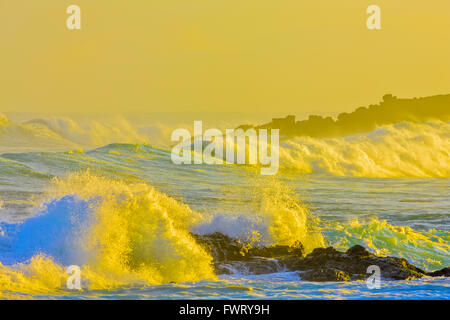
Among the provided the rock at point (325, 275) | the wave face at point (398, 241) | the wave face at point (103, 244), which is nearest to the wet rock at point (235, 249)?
the wave face at point (103, 244)

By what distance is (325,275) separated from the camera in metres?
12.8

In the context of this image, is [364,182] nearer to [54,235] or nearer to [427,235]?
[427,235]

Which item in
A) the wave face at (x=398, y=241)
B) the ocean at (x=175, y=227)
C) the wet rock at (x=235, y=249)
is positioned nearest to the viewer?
the ocean at (x=175, y=227)

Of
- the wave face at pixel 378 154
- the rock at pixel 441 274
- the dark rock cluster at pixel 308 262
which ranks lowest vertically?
the rock at pixel 441 274

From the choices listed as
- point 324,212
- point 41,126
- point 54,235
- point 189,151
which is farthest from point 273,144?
point 54,235

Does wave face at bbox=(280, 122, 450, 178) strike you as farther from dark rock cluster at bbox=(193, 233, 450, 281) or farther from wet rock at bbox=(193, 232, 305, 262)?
dark rock cluster at bbox=(193, 233, 450, 281)

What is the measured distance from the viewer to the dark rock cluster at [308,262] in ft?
42.6

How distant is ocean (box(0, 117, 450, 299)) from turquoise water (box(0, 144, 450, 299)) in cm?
4

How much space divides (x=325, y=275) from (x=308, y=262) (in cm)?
89

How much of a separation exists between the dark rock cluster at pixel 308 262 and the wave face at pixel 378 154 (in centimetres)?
2731

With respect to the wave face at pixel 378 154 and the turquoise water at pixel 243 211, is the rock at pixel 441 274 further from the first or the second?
the wave face at pixel 378 154

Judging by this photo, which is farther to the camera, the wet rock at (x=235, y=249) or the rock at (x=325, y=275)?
the wet rock at (x=235, y=249)

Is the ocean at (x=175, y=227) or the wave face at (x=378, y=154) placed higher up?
the wave face at (x=378, y=154)

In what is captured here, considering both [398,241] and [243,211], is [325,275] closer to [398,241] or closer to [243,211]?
[243,211]
